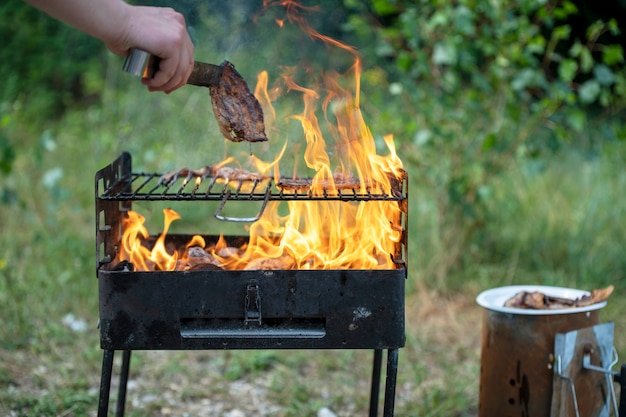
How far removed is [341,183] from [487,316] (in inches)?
36.3

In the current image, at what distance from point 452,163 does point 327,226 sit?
226cm

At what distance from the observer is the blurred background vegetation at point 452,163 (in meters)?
4.57

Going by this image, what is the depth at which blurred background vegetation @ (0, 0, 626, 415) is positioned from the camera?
15.0 feet

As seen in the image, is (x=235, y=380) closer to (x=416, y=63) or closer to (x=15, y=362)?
(x=15, y=362)

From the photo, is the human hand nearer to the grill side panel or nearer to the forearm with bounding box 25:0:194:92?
the forearm with bounding box 25:0:194:92

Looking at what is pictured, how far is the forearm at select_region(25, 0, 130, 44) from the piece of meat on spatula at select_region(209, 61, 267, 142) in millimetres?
605

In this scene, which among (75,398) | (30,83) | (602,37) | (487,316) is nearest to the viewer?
(487,316)

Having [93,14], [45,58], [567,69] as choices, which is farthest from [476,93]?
[45,58]

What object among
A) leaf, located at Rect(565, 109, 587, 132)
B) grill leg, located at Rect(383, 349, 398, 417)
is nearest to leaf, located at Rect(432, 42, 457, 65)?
leaf, located at Rect(565, 109, 587, 132)

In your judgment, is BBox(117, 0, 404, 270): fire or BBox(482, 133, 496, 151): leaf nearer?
BBox(117, 0, 404, 270): fire

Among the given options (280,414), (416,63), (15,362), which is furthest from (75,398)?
(416,63)

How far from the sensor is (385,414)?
7.87ft

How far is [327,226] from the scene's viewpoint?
296 centimetres

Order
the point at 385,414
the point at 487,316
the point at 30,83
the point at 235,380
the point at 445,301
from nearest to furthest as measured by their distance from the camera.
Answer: the point at 385,414 → the point at 487,316 → the point at 235,380 → the point at 445,301 → the point at 30,83
